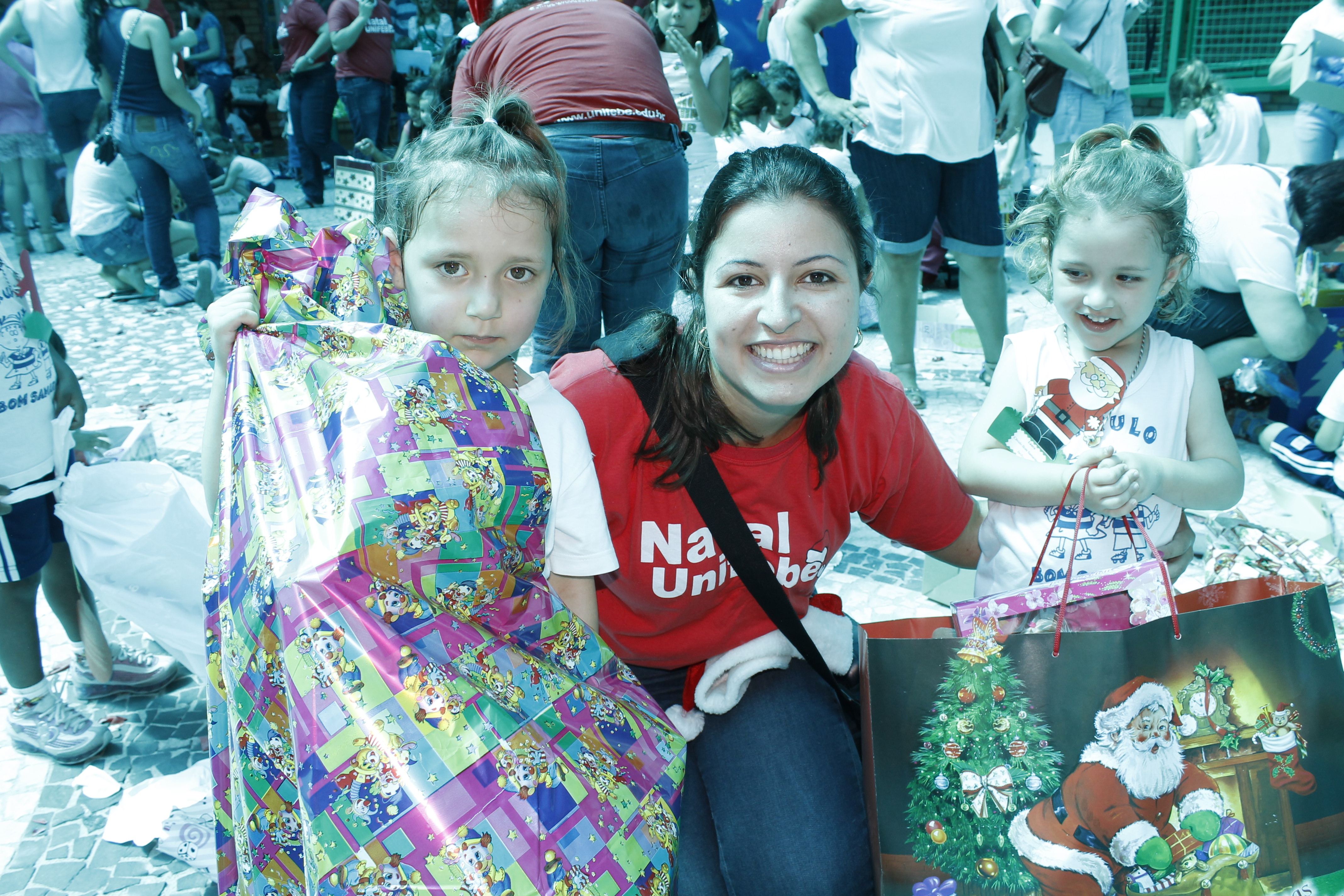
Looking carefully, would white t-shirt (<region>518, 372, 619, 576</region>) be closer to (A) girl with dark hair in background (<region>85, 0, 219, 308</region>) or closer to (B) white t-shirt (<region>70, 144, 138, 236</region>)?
(A) girl with dark hair in background (<region>85, 0, 219, 308</region>)

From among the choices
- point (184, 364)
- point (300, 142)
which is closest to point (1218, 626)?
point (184, 364)

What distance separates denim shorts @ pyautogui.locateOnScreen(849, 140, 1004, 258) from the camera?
11.5 feet

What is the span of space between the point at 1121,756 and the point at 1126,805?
0.07 m

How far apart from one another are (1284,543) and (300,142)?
8.24 m

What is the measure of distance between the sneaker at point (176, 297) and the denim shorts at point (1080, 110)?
201 inches

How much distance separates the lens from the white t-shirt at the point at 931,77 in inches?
131

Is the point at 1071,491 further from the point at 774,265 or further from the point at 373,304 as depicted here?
the point at 373,304

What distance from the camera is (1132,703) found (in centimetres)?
130

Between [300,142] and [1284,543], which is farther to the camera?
[300,142]

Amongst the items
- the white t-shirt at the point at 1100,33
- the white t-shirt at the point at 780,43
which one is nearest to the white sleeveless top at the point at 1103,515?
the white t-shirt at the point at 1100,33

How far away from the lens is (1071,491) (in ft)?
5.28

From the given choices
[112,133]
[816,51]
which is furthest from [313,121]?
[816,51]

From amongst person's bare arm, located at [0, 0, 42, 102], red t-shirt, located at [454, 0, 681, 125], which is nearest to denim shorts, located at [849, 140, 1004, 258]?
red t-shirt, located at [454, 0, 681, 125]

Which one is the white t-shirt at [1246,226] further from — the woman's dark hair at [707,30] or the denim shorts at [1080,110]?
the woman's dark hair at [707,30]
